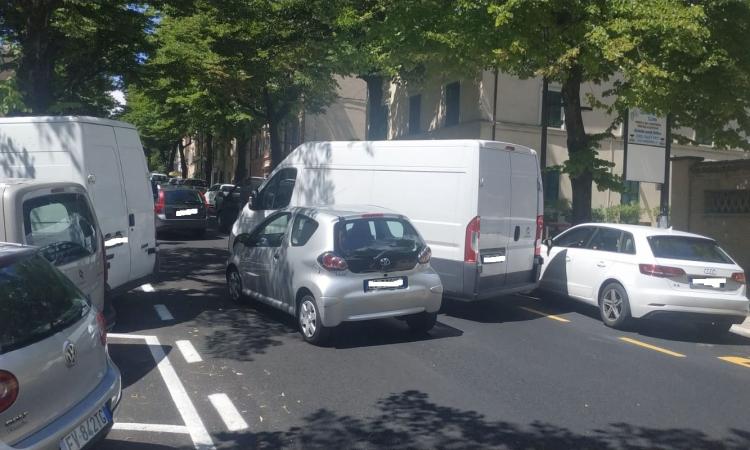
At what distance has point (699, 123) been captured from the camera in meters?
15.3

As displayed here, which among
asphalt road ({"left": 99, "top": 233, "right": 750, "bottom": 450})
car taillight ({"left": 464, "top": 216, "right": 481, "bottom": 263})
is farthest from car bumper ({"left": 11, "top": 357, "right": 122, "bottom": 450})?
car taillight ({"left": 464, "top": 216, "right": 481, "bottom": 263})

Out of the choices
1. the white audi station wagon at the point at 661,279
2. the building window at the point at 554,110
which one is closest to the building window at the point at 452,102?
the building window at the point at 554,110

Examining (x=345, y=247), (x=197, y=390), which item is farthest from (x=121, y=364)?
(x=345, y=247)

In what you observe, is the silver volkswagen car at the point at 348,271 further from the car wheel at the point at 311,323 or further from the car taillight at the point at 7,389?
the car taillight at the point at 7,389

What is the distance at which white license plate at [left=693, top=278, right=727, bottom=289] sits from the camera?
9.41 m

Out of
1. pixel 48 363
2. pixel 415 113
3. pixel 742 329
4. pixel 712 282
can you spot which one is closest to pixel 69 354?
pixel 48 363

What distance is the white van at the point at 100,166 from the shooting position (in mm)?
8625

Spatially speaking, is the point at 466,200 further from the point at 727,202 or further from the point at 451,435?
the point at 727,202

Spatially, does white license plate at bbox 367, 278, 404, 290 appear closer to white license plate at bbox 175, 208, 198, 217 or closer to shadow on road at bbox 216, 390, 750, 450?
shadow on road at bbox 216, 390, 750, 450

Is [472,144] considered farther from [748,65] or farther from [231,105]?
[231,105]

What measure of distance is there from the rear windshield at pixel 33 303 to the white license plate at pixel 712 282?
7.97m

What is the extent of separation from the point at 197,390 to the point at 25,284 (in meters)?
2.66

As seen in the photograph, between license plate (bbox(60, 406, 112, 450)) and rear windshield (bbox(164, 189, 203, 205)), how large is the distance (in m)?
16.7

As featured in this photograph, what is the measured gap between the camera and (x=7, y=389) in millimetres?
3396
